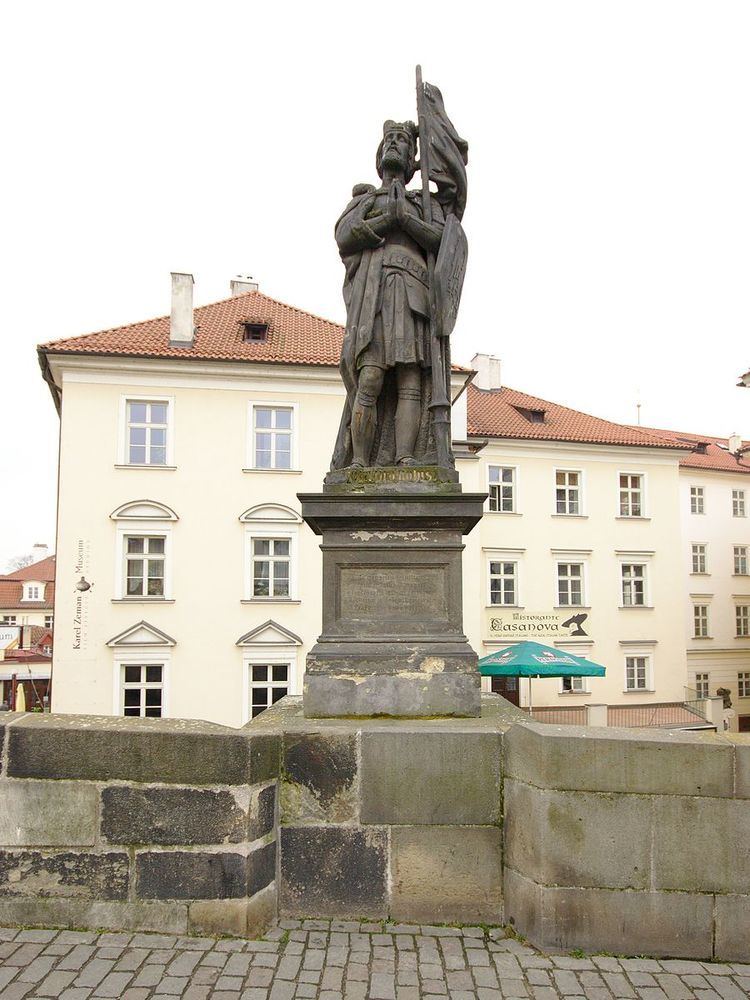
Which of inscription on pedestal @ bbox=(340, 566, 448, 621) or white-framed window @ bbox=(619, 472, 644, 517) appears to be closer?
inscription on pedestal @ bbox=(340, 566, 448, 621)

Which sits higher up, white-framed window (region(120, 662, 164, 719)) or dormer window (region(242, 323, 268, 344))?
dormer window (region(242, 323, 268, 344))

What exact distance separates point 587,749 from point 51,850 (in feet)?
7.99

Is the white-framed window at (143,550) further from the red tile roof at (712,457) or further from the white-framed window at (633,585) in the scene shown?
the red tile roof at (712,457)

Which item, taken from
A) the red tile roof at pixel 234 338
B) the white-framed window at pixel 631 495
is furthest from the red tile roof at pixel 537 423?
the red tile roof at pixel 234 338

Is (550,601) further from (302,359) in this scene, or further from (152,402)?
(152,402)

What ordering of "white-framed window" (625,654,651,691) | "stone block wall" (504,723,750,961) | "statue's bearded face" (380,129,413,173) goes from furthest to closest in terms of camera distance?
1. "white-framed window" (625,654,651,691)
2. "statue's bearded face" (380,129,413,173)
3. "stone block wall" (504,723,750,961)

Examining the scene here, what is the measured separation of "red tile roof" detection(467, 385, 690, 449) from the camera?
27.4 m

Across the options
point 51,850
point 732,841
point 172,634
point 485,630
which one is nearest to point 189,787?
point 51,850

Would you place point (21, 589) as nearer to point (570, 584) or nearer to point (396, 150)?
point (570, 584)

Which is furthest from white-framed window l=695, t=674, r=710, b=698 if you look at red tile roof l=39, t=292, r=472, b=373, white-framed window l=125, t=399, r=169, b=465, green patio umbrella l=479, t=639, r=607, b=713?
white-framed window l=125, t=399, r=169, b=465

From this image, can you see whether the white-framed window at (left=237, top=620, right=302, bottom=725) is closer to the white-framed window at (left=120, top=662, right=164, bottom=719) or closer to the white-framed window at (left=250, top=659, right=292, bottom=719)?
the white-framed window at (left=250, top=659, right=292, bottom=719)

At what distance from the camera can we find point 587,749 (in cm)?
338

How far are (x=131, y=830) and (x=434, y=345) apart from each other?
3167mm

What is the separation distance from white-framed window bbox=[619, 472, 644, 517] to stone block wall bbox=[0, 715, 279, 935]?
88.1 ft
